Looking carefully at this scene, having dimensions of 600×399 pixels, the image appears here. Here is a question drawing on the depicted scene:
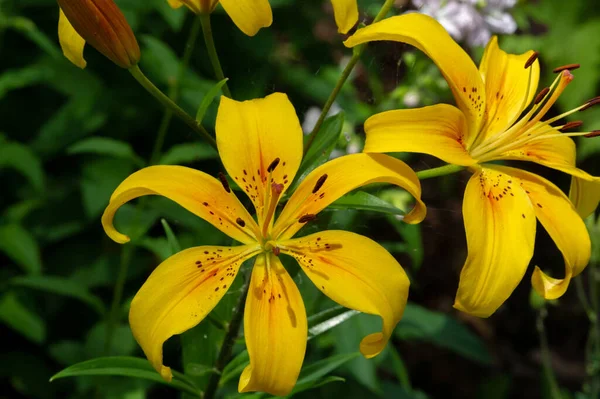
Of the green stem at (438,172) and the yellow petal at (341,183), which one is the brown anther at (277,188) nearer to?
the yellow petal at (341,183)

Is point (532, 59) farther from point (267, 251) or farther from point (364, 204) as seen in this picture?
point (267, 251)

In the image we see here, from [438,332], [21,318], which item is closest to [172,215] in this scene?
[21,318]

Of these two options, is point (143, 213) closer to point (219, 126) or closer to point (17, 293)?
point (17, 293)

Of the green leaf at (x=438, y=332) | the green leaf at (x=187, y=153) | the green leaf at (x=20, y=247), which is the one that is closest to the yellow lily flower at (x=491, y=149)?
the green leaf at (x=187, y=153)

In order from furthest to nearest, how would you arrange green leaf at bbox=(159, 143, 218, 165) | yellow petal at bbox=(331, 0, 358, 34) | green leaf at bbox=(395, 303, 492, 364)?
green leaf at bbox=(395, 303, 492, 364) → green leaf at bbox=(159, 143, 218, 165) → yellow petal at bbox=(331, 0, 358, 34)

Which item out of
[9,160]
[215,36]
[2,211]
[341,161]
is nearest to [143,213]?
[9,160]

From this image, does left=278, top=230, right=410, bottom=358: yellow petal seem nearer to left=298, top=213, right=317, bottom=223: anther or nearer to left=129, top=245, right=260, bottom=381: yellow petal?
left=298, top=213, right=317, bottom=223: anther

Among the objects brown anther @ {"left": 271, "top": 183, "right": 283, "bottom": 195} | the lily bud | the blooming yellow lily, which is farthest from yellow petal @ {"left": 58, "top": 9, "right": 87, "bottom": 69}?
brown anther @ {"left": 271, "top": 183, "right": 283, "bottom": 195}
